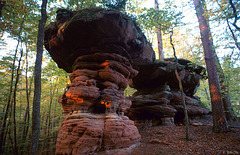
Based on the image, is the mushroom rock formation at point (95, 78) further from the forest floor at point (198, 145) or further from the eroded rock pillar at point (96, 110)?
the forest floor at point (198, 145)

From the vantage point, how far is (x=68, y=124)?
19.0 feet

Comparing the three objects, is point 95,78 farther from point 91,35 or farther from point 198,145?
point 198,145

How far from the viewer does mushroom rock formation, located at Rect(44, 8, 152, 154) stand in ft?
18.6

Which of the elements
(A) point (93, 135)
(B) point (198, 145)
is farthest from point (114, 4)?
(B) point (198, 145)

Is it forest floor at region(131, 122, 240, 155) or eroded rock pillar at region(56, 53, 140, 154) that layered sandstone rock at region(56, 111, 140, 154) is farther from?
forest floor at region(131, 122, 240, 155)

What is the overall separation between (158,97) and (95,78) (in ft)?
27.2

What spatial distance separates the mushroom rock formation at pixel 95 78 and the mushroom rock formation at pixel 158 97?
15.2 ft

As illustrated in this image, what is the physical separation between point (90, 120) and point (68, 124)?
107cm

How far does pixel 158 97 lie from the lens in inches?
515

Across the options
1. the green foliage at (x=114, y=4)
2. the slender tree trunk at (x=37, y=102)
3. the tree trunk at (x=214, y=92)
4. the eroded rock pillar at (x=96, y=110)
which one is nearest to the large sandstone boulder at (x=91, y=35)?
the eroded rock pillar at (x=96, y=110)

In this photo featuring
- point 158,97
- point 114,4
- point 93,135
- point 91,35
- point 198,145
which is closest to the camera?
point 93,135

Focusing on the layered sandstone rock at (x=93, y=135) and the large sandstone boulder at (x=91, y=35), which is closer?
the layered sandstone rock at (x=93, y=135)

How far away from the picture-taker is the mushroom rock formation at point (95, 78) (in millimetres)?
5656

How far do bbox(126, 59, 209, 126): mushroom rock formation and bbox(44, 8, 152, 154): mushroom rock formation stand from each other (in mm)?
4643
